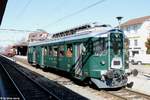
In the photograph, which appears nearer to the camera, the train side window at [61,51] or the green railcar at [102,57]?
the green railcar at [102,57]

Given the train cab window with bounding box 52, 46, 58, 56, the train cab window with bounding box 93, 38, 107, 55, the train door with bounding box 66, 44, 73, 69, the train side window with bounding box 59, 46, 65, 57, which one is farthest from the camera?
the train cab window with bounding box 52, 46, 58, 56

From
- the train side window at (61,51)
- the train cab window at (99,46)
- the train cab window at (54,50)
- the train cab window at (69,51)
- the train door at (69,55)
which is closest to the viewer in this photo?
the train cab window at (99,46)

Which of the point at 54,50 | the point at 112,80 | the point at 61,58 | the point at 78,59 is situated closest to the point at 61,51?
the point at 61,58

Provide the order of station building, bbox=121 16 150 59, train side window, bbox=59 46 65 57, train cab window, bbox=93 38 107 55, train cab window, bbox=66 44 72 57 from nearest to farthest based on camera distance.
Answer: train cab window, bbox=93 38 107 55 → train cab window, bbox=66 44 72 57 → train side window, bbox=59 46 65 57 → station building, bbox=121 16 150 59

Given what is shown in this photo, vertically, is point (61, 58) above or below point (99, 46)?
below

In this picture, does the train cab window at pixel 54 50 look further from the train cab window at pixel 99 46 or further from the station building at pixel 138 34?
the station building at pixel 138 34

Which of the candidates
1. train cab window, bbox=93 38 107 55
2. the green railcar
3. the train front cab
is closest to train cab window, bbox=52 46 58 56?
the green railcar

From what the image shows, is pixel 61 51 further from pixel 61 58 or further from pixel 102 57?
pixel 102 57

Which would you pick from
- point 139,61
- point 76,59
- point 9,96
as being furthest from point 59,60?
point 139,61

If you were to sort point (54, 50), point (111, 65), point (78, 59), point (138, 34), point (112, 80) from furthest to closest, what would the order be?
point (138, 34)
point (54, 50)
point (78, 59)
point (111, 65)
point (112, 80)

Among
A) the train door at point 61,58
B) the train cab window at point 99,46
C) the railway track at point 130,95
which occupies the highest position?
the train cab window at point 99,46

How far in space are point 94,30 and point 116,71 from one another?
2397 mm

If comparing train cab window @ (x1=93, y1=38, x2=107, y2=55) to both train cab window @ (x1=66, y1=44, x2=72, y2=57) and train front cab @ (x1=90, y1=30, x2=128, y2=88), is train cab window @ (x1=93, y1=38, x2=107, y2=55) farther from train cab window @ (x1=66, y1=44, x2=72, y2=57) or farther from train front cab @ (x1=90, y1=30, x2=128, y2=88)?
train cab window @ (x1=66, y1=44, x2=72, y2=57)

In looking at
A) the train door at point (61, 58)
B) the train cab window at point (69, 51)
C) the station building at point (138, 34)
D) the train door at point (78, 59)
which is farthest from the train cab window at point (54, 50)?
the station building at point (138, 34)
